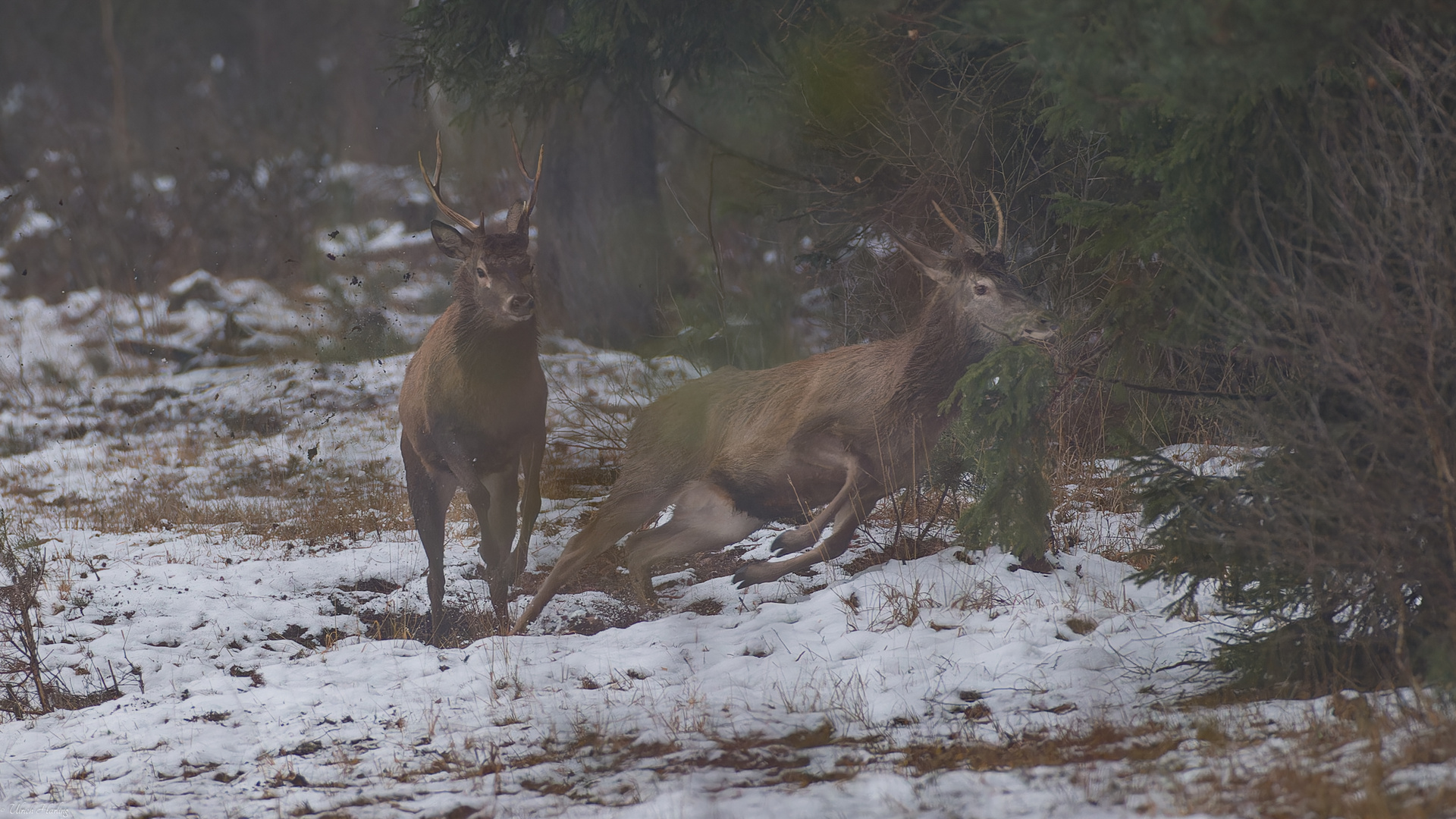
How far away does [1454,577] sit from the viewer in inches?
150

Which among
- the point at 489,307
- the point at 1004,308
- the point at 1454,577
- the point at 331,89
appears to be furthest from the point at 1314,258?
the point at 331,89

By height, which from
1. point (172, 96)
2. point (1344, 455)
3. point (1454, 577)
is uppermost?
point (172, 96)

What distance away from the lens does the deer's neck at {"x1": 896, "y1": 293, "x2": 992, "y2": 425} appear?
20.8ft

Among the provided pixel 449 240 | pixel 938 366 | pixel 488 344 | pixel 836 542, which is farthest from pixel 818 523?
pixel 449 240

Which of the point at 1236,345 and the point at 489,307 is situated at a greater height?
the point at 489,307

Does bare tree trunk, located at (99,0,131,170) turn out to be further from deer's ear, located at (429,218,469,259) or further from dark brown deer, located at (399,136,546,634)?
dark brown deer, located at (399,136,546,634)

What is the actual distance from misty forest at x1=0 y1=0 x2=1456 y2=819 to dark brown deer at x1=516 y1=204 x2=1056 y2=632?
0.08 feet

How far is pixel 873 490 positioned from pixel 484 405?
2374 millimetres

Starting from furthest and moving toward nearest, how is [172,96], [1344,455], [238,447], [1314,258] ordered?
[172,96], [238,447], [1314,258], [1344,455]

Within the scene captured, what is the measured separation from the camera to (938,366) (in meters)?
6.38

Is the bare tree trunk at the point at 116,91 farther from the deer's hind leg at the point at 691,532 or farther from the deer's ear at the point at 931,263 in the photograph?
the deer's ear at the point at 931,263

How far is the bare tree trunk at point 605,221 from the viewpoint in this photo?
50.5ft

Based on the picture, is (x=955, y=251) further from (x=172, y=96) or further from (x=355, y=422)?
(x=172, y=96)

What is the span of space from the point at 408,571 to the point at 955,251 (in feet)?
13.7
